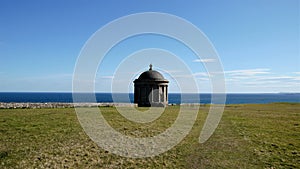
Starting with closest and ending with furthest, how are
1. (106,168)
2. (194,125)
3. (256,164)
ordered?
(106,168), (256,164), (194,125)

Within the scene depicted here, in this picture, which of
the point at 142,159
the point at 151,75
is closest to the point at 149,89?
the point at 151,75

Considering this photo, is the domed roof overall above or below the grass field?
above

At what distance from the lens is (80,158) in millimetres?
14305

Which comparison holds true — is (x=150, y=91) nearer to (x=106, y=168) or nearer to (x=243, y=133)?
(x=243, y=133)

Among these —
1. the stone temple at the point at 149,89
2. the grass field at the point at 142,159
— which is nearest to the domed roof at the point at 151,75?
the stone temple at the point at 149,89

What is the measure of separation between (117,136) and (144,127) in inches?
154

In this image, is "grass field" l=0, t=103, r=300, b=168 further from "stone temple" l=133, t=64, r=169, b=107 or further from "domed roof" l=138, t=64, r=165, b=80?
"domed roof" l=138, t=64, r=165, b=80

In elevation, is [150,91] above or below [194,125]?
above

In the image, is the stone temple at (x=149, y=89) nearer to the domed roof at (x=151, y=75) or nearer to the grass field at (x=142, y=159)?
the domed roof at (x=151, y=75)

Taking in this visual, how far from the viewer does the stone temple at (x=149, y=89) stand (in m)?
49.4

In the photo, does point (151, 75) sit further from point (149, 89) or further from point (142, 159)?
point (142, 159)

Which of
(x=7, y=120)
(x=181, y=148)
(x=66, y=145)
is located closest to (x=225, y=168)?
(x=181, y=148)

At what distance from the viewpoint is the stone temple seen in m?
49.4

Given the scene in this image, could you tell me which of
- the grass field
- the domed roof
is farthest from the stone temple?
the grass field
